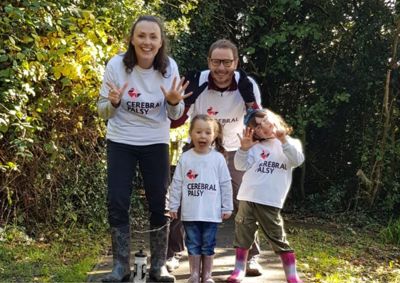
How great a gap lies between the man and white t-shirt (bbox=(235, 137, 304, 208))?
235 millimetres

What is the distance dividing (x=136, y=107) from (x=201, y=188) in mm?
689

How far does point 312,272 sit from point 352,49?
4.90 m

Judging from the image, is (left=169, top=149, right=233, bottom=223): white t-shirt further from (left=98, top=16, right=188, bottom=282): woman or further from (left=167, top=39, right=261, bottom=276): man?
(left=167, top=39, right=261, bottom=276): man

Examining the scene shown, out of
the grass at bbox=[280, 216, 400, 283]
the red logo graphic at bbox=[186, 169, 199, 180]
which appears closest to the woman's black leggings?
the red logo graphic at bbox=[186, 169, 199, 180]

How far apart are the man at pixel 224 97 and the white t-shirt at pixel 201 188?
0.34 m

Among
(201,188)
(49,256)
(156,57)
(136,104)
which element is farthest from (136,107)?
(49,256)

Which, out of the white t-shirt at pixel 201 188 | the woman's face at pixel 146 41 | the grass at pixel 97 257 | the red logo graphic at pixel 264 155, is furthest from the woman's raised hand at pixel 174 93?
the grass at pixel 97 257

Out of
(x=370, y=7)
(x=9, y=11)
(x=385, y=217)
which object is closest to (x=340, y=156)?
(x=385, y=217)

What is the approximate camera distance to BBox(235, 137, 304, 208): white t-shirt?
370 centimetres

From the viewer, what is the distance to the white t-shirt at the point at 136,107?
11.5 feet

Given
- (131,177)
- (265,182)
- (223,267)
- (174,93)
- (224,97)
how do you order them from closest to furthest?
1. (174,93)
2. (131,177)
3. (265,182)
4. (224,97)
5. (223,267)

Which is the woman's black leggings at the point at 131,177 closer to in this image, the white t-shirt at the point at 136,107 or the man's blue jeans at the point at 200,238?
the white t-shirt at the point at 136,107

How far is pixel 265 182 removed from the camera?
3.73m

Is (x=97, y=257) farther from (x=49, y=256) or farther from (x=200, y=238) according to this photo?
(x=200, y=238)
